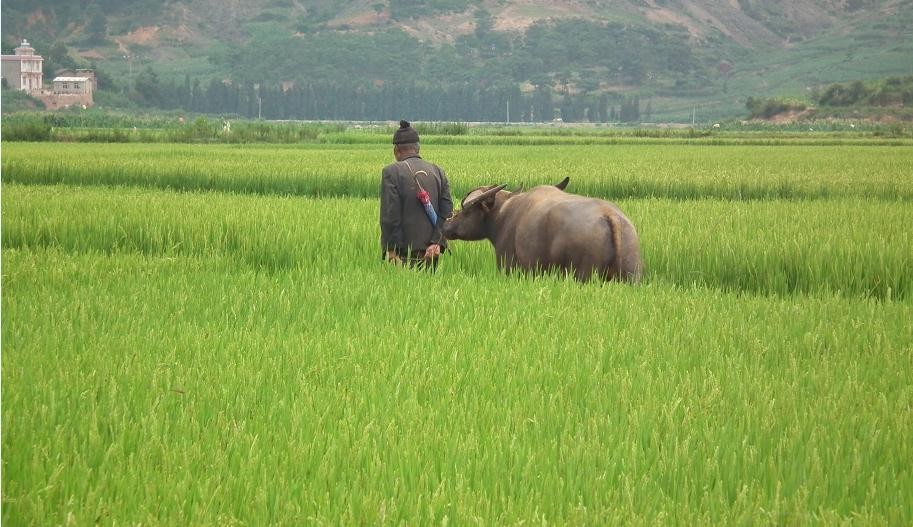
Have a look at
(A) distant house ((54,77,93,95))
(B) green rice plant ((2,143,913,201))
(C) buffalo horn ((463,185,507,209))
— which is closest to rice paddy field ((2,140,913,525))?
(C) buffalo horn ((463,185,507,209))

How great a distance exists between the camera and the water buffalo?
7082mm

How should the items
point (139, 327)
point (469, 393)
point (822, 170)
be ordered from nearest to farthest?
point (469, 393)
point (139, 327)
point (822, 170)

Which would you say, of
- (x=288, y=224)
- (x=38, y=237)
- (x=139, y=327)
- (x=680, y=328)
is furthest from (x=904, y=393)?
(x=38, y=237)

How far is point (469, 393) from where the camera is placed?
4.07 m

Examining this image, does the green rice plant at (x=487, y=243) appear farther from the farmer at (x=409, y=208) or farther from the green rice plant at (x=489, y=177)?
the green rice plant at (x=489, y=177)

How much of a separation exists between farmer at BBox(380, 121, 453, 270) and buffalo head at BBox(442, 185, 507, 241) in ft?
1.22

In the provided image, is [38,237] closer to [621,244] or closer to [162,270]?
[162,270]

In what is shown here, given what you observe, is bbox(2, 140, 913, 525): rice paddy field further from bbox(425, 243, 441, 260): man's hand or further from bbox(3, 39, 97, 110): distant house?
bbox(3, 39, 97, 110): distant house

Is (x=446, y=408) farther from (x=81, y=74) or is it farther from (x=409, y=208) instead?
(x=81, y=74)

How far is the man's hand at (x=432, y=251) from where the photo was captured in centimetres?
778

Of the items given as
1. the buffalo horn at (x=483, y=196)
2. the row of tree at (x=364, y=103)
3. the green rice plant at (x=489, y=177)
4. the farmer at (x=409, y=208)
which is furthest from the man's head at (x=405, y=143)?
the row of tree at (x=364, y=103)

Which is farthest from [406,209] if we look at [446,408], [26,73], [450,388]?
[26,73]

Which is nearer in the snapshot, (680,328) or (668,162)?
(680,328)

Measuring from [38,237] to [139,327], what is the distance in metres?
4.48
